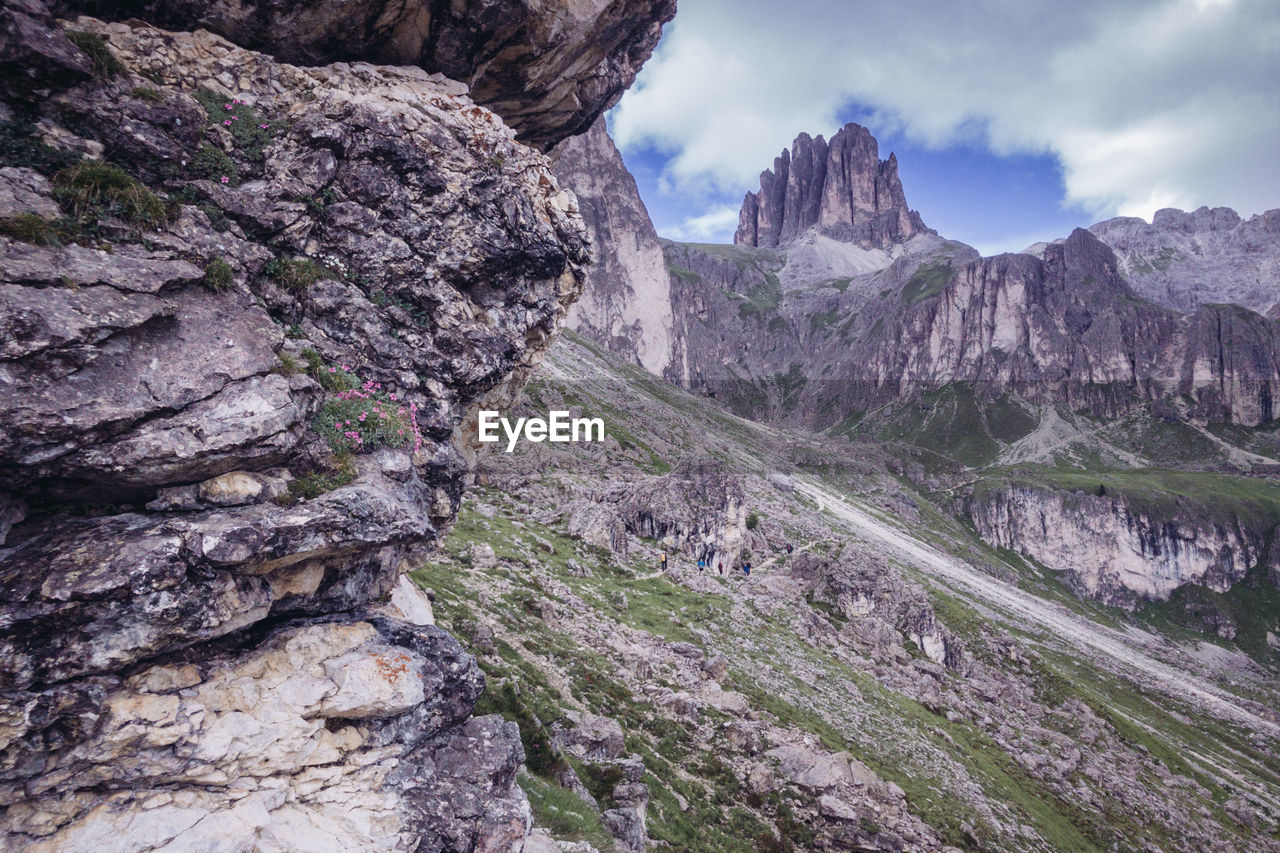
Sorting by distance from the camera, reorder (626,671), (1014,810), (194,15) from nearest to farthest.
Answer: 1. (194,15)
2. (626,671)
3. (1014,810)

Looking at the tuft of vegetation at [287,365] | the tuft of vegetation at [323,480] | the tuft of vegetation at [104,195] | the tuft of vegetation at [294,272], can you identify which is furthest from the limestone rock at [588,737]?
the tuft of vegetation at [104,195]

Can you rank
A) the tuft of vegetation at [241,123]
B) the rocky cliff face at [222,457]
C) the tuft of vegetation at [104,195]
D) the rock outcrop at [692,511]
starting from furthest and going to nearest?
1. the rock outcrop at [692,511]
2. the tuft of vegetation at [241,123]
3. the tuft of vegetation at [104,195]
4. the rocky cliff face at [222,457]

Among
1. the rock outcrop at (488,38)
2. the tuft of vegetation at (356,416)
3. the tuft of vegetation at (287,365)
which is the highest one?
the rock outcrop at (488,38)

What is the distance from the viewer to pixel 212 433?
37.2 feet

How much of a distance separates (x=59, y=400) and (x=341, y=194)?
9329 millimetres

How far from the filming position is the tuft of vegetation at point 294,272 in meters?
14.8

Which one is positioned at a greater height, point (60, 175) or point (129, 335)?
point (60, 175)

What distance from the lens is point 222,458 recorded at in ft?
37.5

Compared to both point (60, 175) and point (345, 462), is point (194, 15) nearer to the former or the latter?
point (60, 175)

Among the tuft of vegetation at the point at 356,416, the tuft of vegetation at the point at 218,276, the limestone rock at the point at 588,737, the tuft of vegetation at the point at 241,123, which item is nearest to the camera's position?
the tuft of vegetation at the point at 218,276

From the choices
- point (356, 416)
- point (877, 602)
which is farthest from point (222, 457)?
point (877, 602)

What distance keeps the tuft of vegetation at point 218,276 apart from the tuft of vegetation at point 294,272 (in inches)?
52.0

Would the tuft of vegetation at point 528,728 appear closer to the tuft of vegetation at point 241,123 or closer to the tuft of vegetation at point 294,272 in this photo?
the tuft of vegetation at point 294,272

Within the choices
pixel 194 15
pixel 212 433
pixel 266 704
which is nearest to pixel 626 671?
pixel 266 704
